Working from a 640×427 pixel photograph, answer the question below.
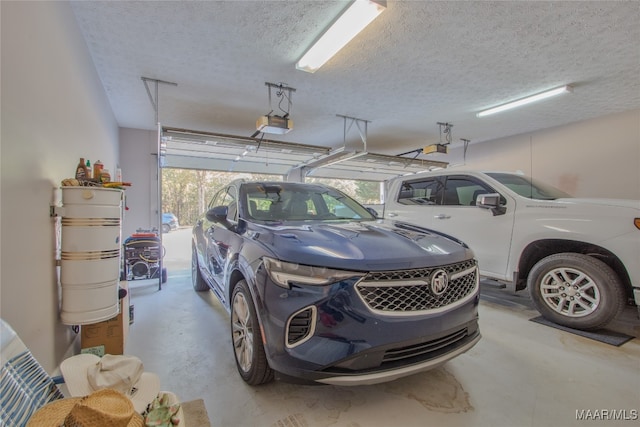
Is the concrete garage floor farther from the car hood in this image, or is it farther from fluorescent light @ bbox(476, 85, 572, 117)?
fluorescent light @ bbox(476, 85, 572, 117)

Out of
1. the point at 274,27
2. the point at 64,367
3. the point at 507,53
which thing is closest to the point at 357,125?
the point at 507,53

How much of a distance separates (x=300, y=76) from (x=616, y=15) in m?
3.27

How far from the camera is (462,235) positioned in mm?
3680

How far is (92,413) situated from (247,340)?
3.53 ft

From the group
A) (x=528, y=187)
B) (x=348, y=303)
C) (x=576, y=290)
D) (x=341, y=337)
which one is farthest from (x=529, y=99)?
(x=341, y=337)

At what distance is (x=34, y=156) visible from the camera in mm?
1625

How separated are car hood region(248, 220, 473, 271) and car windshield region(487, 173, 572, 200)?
76.1 inches

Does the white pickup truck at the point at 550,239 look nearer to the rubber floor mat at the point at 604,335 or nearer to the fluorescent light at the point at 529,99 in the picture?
the rubber floor mat at the point at 604,335

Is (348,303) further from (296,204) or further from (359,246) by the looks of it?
(296,204)

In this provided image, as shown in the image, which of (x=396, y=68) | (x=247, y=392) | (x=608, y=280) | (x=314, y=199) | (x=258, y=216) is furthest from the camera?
(x=396, y=68)

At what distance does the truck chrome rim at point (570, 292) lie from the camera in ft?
8.66

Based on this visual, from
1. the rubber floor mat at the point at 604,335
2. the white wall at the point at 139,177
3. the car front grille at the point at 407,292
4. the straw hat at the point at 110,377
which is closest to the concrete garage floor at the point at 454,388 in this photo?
the rubber floor mat at the point at 604,335

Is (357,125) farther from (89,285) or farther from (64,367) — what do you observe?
(64,367)

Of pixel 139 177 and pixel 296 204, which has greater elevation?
pixel 139 177
